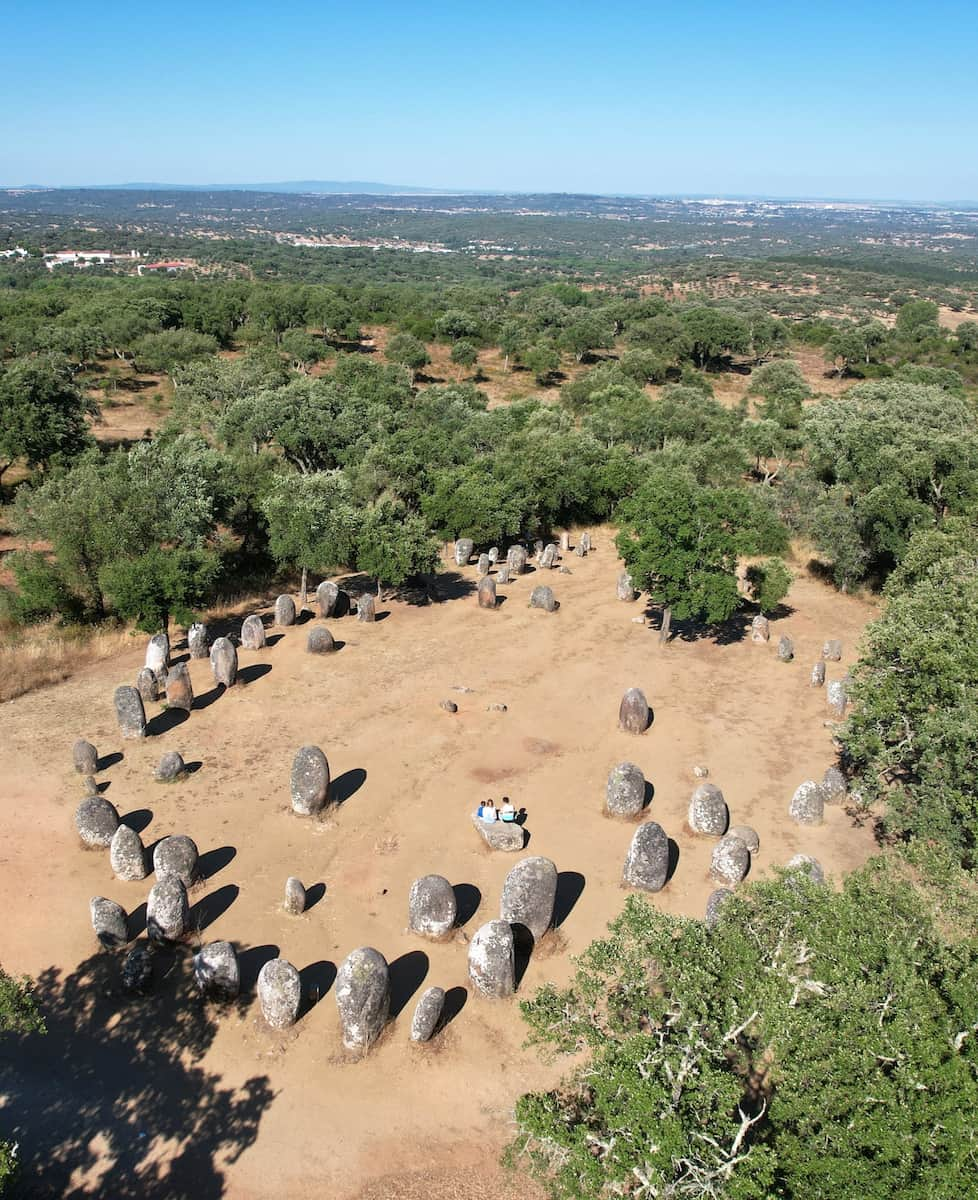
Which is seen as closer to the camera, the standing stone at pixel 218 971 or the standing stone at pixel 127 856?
the standing stone at pixel 218 971

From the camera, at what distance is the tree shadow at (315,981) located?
15.0m

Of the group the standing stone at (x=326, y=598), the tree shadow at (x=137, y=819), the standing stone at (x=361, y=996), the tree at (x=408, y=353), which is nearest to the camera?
the standing stone at (x=361, y=996)

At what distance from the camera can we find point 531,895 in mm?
16203

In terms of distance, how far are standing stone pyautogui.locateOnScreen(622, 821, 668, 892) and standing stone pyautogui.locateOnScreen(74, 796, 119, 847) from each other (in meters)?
12.0

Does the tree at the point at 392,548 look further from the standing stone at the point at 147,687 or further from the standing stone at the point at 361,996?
the standing stone at the point at 361,996

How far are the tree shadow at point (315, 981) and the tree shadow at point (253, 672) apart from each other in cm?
1228

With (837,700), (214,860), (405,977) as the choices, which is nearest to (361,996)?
(405,977)

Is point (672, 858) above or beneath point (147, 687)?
beneath

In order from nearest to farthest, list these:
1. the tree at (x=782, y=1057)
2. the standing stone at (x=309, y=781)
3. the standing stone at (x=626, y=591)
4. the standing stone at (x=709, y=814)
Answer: the tree at (x=782, y=1057), the standing stone at (x=709, y=814), the standing stone at (x=309, y=781), the standing stone at (x=626, y=591)

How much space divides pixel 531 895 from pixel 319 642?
47.5ft

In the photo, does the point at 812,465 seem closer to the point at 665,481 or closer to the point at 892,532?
the point at 892,532

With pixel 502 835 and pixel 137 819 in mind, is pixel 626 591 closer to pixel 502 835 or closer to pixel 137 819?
pixel 502 835

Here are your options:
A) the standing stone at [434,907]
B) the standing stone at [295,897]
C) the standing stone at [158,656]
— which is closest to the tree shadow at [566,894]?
the standing stone at [434,907]

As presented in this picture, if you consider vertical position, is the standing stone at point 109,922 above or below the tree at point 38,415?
below
